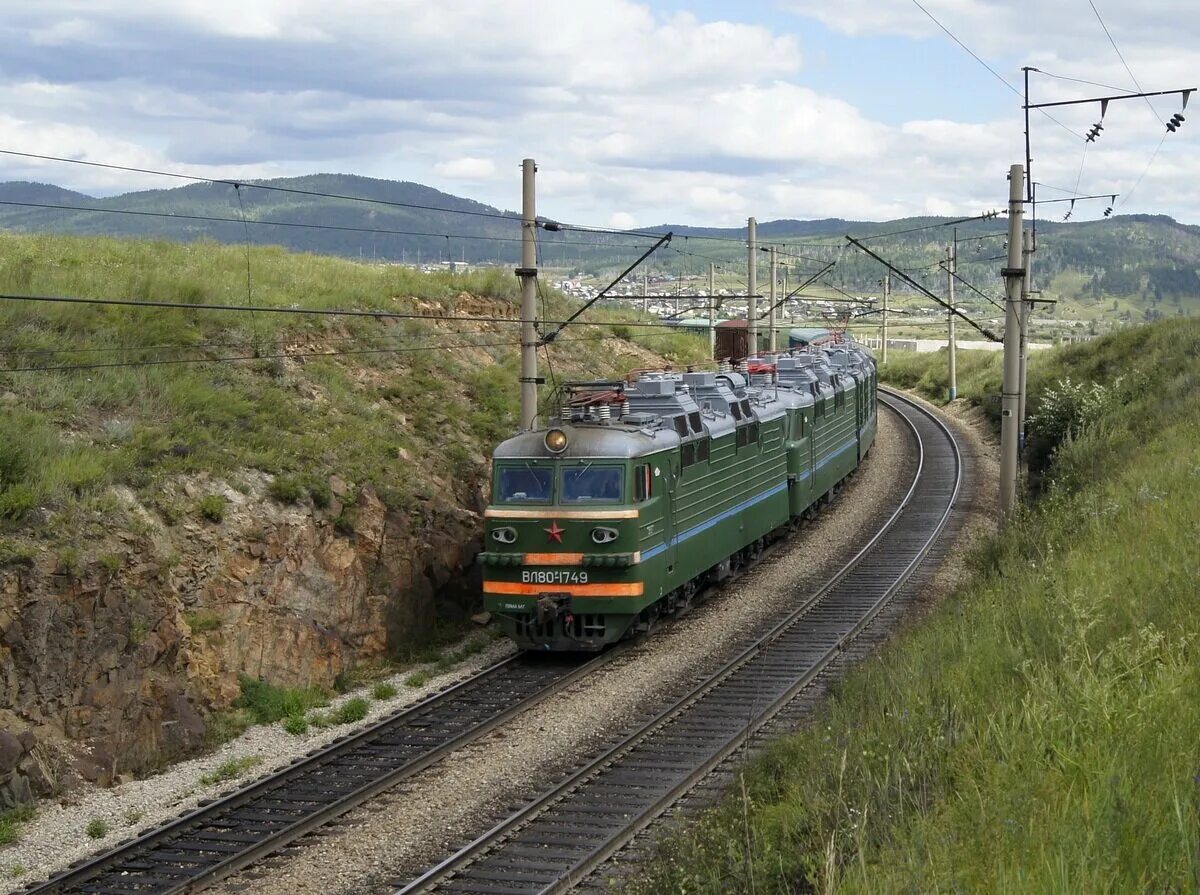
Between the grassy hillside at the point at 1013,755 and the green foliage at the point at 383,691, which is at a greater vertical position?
the grassy hillside at the point at 1013,755

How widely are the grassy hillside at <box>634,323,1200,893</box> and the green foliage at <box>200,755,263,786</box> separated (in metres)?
5.58

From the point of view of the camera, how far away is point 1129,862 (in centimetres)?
625

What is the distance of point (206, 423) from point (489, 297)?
1705cm

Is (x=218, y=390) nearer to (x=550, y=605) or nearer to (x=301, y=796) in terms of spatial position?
(x=550, y=605)

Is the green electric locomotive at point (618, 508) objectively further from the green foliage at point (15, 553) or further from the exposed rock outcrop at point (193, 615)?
the green foliage at point (15, 553)

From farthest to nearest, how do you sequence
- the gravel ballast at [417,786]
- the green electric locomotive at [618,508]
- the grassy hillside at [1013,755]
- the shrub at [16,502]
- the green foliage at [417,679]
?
1. the green electric locomotive at [618,508]
2. the green foliage at [417,679]
3. the shrub at [16,502]
4. the gravel ballast at [417,786]
5. the grassy hillside at [1013,755]

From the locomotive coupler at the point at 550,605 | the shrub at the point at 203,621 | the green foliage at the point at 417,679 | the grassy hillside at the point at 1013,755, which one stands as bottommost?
the green foliage at the point at 417,679

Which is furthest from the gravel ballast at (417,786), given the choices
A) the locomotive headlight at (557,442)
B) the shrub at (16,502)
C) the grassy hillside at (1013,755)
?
the shrub at (16,502)

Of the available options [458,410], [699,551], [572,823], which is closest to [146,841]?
[572,823]

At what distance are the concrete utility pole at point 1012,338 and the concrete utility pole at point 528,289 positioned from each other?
9.88 meters

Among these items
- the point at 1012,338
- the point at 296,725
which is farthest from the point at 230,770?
the point at 1012,338

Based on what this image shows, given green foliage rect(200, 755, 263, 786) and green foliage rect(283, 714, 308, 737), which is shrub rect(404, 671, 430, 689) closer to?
green foliage rect(283, 714, 308, 737)

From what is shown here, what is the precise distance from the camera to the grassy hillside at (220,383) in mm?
16266

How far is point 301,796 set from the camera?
12.8 meters
